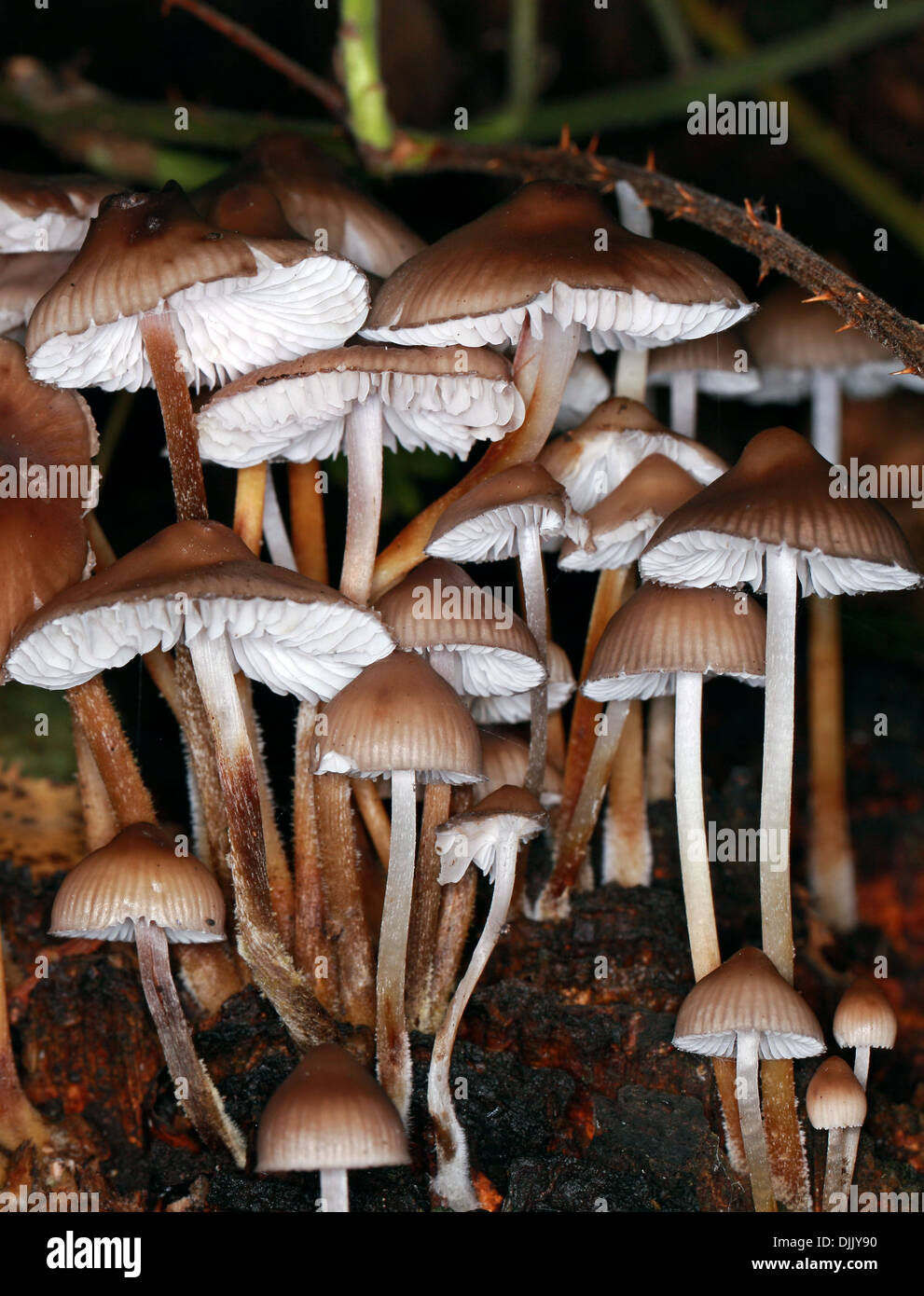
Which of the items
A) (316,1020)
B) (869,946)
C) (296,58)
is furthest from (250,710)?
(296,58)

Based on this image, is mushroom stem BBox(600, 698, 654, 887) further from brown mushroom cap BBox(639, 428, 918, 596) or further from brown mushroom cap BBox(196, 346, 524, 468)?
brown mushroom cap BBox(196, 346, 524, 468)

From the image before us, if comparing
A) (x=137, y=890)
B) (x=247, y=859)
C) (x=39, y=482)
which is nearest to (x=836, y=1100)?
(x=247, y=859)

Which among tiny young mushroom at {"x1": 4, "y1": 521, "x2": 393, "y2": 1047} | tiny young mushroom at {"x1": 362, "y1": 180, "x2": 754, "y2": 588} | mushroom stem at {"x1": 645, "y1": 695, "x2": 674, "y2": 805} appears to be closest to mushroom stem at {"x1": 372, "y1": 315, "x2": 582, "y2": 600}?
tiny young mushroom at {"x1": 362, "y1": 180, "x2": 754, "y2": 588}

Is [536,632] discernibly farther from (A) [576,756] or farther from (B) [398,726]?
(B) [398,726]

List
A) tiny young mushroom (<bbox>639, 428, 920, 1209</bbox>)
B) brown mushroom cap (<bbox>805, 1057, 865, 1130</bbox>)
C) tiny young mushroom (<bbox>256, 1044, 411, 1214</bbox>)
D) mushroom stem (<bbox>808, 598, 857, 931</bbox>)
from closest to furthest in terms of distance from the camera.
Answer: tiny young mushroom (<bbox>256, 1044, 411, 1214</bbox>), tiny young mushroom (<bbox>639, 428, 920, 1209</bbox>), brown mushroom cap (<bbox>805, 1057, 865, 1130</bbox>), mushroom stem (<bbox>808, 598, 857, 931</bbox>)

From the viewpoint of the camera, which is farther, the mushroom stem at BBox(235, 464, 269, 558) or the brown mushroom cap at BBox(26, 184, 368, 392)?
the mushroom stem at BBox(235, 464, 269, 558)
